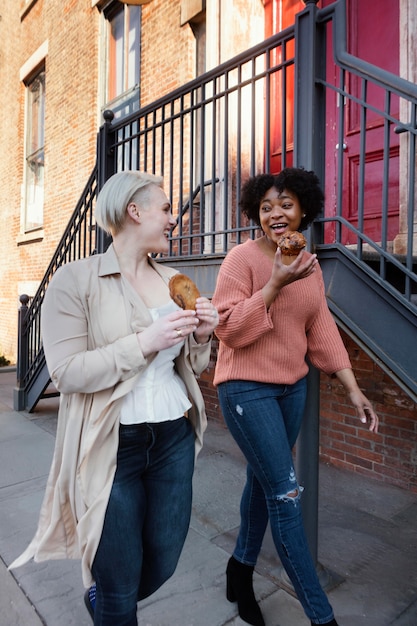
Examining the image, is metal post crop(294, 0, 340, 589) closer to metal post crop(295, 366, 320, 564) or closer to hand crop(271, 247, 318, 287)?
metal post crop(295, 366, 320, 564)

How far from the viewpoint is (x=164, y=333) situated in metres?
1.45

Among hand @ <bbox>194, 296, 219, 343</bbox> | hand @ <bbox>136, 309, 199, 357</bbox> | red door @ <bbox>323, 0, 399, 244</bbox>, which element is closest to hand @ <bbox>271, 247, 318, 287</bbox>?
hand @ <bbox>194, 296, 219, 343</bbox>

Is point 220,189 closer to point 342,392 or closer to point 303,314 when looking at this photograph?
point 342,392

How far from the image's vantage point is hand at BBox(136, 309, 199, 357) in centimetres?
145

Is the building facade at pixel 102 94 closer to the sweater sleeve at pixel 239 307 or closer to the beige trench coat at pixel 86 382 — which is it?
the sweater sleeve at pixel 239 307

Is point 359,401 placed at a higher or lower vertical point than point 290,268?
lower

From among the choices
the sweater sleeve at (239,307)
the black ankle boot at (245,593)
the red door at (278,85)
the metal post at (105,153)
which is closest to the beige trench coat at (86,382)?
the sweater sleeve at (239,307)

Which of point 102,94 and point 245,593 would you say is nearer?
point 245,593

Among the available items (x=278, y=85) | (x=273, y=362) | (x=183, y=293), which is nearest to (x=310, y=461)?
(x=273, y=362)

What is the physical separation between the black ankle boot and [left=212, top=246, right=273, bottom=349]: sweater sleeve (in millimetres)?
1055

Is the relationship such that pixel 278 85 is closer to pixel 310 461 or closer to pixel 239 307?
pixel 239 307

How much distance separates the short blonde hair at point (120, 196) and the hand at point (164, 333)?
0.45 m

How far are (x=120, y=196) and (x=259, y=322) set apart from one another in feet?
2.28

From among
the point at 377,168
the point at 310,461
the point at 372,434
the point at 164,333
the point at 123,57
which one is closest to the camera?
the point at 164,333
